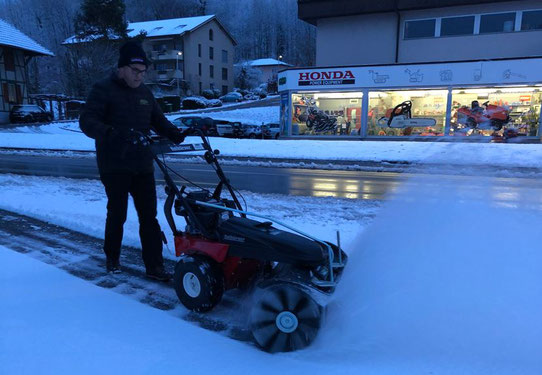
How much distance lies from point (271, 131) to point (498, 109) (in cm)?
1244

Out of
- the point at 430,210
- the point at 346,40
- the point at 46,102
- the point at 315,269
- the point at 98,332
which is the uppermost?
the point at 346,40

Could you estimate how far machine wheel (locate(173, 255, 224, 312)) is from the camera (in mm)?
2883

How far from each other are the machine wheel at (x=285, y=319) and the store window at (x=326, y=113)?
19.7m

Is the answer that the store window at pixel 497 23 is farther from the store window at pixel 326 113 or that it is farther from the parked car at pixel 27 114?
the parked car at pixel 27 114

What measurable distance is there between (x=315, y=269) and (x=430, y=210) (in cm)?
129

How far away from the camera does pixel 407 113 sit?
20375 millimetres

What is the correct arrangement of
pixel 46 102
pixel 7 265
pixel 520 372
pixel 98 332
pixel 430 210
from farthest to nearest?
pixel 46 102
pixel 7 265
pixel 430 210
pixel 98 332
pixel 520 372

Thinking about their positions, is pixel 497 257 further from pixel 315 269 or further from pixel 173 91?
pixel 173 91

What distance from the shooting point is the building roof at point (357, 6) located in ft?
67.1

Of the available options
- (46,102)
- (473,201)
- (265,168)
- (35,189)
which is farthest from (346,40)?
(46,102)

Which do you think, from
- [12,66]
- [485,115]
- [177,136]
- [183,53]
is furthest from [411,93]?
[183,53]

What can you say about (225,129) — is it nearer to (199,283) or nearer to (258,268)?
(258,268)

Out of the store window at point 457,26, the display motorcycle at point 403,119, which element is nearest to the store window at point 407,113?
the display motorcycle at point 403,119

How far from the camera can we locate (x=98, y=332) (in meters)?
2.65
